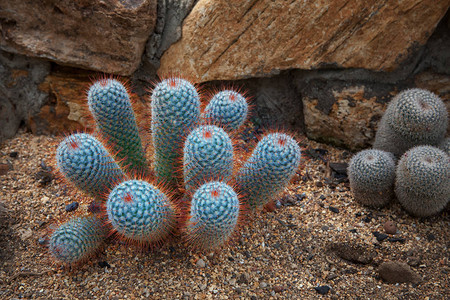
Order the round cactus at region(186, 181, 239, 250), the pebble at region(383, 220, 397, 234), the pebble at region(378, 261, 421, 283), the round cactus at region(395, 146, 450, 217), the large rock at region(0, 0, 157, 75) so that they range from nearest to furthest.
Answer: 1. the round cactus at region(186, 181, 239, 250)
2. the pebble at region(378, 261, 421, 283)
3. the round cactus at region(395, 146, 450, 217)
4. the pebble at region(383, 220, 397, 234)
5. the large rock at region(0, 0, 157, 75)

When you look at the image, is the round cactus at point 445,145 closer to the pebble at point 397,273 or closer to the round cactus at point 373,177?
the round cactus at point 373,177

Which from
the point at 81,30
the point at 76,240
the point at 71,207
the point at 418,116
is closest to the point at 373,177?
the point at 418,116

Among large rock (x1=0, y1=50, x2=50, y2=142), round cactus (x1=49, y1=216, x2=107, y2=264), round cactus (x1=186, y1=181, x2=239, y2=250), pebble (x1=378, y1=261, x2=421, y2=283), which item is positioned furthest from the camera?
large rock (x1=0, y1=50, x2=50, y2=142)

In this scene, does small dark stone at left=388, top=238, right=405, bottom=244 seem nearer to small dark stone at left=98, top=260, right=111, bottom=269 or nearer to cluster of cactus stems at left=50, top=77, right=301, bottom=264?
cluster of cactus stems at left=50, top=77, right=301, bottom=264

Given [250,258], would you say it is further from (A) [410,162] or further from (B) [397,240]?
(A) [410,162]

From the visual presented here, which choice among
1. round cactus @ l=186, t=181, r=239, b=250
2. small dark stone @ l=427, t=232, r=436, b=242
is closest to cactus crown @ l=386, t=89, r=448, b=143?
small dark stone @ l=427, t=232, r=436, b=242

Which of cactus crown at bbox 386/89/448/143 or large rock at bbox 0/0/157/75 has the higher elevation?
cactus crown at bbox 386/89/448/143

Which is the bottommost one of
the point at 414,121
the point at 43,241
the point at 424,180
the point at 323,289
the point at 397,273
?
the point at 43,241
